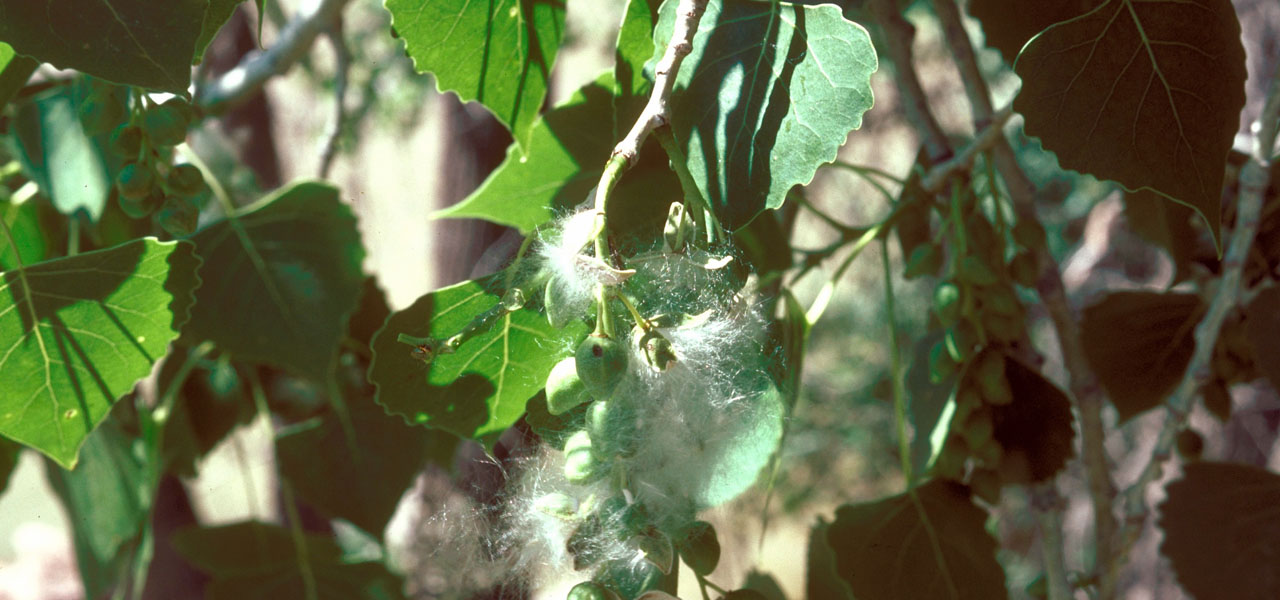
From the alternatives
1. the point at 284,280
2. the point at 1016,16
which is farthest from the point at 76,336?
the point at 1016,16

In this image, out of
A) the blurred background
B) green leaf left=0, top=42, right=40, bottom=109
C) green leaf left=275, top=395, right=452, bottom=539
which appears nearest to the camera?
green leaf left=0, top=42, right=40, bottom=109

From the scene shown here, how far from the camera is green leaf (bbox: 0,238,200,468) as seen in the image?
59 cm

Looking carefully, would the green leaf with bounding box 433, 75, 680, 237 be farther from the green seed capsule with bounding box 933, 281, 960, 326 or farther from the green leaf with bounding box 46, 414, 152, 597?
the green leaf with bounding box 46, 414, 152, 597

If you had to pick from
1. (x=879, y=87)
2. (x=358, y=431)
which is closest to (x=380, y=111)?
(x=879, y=87)

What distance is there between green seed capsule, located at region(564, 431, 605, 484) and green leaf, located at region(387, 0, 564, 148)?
24cm

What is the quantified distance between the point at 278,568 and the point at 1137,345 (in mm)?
868

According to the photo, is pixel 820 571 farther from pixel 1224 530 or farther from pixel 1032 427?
pixel 1224 530

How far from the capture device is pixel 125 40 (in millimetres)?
475

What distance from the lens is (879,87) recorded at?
2.70 m

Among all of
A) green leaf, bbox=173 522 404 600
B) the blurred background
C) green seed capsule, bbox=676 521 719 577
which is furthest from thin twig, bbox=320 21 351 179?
green seed capsule, bbox=676 521 719 577

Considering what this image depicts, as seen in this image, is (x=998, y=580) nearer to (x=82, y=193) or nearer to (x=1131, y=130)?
(x=1131, y=130)

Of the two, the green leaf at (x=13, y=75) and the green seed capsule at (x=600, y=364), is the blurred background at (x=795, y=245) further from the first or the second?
the green seed capsule at (x=600, y=364)

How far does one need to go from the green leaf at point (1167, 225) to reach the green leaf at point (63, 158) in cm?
87

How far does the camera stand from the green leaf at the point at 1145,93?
1.61 feet
